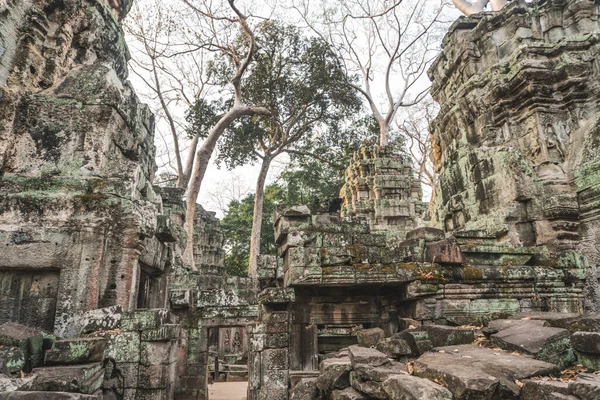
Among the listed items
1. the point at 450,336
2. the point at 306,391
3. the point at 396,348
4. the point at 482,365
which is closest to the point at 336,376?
the point at 396,348

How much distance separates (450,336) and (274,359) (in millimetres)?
2654

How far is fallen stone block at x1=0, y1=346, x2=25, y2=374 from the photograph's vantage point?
258 centimetres

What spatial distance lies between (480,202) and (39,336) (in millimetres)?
7618

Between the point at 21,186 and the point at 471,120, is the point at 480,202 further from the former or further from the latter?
the point at 21,186

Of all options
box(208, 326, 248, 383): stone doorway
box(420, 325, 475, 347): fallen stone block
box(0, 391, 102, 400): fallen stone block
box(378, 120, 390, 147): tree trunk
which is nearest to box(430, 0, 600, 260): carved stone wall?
box(420, 325, 475, 347): fallen stone block

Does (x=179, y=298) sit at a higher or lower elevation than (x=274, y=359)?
higher

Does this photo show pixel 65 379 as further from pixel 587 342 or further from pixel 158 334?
pixel 587 342

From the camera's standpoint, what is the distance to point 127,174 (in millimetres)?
4641

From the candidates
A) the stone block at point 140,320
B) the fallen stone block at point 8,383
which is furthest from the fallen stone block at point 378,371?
the fallen stone block at point 8,383

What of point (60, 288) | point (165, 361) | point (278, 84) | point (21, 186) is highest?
point (278, 84)

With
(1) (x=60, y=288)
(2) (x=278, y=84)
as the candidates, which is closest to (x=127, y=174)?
(1) (x=60, y=288)

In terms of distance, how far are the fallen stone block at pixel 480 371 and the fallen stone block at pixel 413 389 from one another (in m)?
0.09

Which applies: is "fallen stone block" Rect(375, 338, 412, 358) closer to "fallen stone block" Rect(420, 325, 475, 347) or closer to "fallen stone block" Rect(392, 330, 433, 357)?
"fallen stone block" Rect(392, 330, 433, 357)

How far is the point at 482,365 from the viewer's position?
2.44 meters
